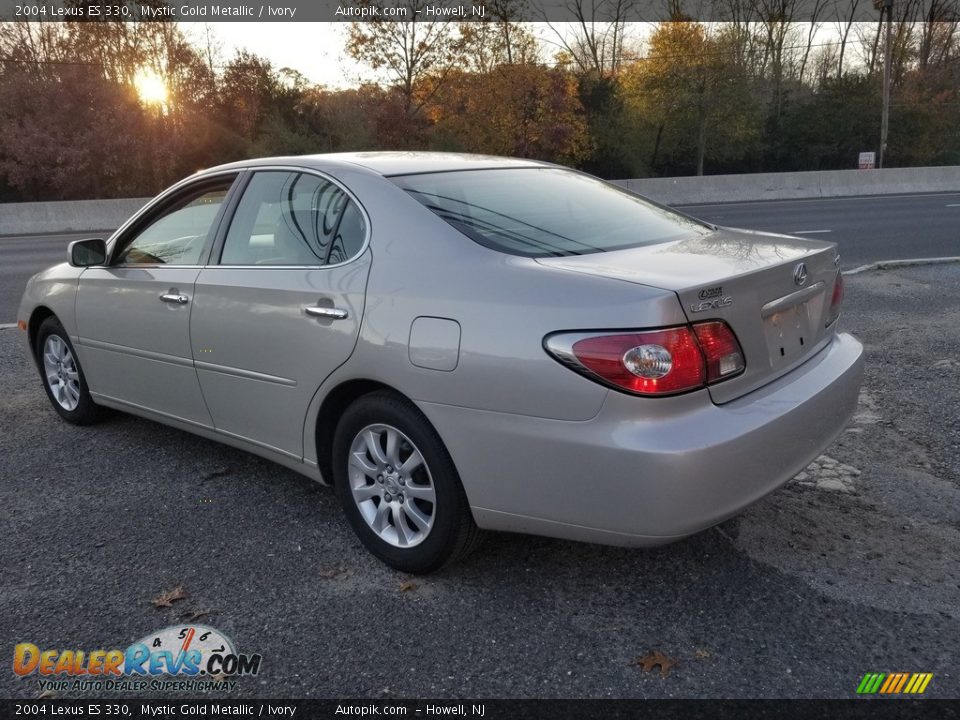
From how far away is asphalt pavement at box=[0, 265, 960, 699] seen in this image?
2582 mm

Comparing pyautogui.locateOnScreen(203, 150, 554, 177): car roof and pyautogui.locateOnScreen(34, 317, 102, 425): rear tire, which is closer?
pyautogui.locateOnScreen(203, 150, 554, 177): car roof

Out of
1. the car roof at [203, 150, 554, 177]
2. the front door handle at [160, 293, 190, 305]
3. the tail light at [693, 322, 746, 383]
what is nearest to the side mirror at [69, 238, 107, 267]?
the front door handle at [160, 293, 190, 305]

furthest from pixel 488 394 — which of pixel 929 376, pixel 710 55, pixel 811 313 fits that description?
pixel 710 55

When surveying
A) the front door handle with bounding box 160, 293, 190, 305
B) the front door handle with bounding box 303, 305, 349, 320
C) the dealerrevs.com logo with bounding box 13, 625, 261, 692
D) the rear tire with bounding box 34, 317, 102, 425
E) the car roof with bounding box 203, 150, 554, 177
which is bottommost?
the dealerrevs.com logo with bounding box 13, 625, 261, 692

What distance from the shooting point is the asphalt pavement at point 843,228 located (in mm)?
11281

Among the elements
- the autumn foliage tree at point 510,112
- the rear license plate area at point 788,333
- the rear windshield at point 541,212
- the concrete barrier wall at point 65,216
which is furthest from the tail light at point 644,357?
the autumn foliage tree at point 510,112

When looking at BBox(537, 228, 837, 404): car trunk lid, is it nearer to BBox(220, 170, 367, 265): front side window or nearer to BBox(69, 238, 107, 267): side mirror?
BBox(220, 170, 367, 265): front side window

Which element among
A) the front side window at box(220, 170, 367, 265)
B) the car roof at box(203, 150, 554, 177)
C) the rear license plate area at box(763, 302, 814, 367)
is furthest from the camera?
the car roof at box(203, 150, 554, 177)

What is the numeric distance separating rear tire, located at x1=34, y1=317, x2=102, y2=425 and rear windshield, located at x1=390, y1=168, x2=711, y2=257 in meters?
2.76

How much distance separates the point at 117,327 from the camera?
14.5 ft

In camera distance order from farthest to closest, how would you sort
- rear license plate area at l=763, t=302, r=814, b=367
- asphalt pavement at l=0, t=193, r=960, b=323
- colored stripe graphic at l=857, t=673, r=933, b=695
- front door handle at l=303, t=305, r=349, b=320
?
1. asphalt pavement at l=0, t=193, r=960, b=323
2. front door handle at l=303, t=305, r=349, b=320
3. rear license plate area at l=763, t=302, r=814, b=367
4. colored stripe graphic at l=857, t=673, r=933, b=695

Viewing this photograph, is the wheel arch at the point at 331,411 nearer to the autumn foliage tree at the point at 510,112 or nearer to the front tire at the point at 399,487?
the front tire at the point at 399,487
